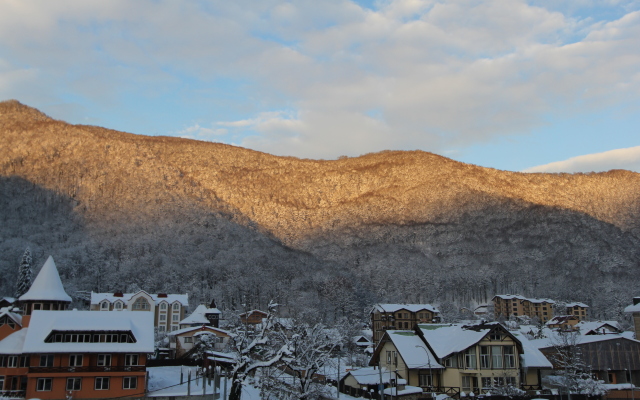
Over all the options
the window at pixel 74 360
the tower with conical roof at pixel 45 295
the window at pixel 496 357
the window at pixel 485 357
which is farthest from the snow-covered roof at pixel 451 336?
the tower with conical roof at pixel 45 295

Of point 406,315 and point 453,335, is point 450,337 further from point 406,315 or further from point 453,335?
point 406,315

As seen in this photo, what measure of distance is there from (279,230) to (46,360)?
12081 cm

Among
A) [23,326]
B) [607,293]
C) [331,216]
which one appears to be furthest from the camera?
[331,216]

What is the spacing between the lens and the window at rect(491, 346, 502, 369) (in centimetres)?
4534

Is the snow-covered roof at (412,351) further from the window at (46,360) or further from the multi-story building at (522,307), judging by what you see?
the multi-story building at (522,307)

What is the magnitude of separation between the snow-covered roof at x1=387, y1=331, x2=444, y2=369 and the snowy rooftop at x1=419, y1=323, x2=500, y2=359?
79cm

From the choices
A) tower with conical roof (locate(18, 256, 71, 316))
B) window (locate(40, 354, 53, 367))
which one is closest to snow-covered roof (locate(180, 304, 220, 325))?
tower with conical roof (locate(18, 256, 71, 316))

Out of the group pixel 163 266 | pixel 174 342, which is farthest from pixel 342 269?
pixel 174 342

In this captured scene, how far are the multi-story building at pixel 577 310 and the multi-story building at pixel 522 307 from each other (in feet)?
17.5

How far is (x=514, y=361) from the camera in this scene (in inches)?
1797

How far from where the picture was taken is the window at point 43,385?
42369mm

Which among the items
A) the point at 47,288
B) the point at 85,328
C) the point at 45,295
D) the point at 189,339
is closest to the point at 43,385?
the point at 85,328

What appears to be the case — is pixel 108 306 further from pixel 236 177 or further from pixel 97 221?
pixel 236 177

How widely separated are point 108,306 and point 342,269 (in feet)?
218
